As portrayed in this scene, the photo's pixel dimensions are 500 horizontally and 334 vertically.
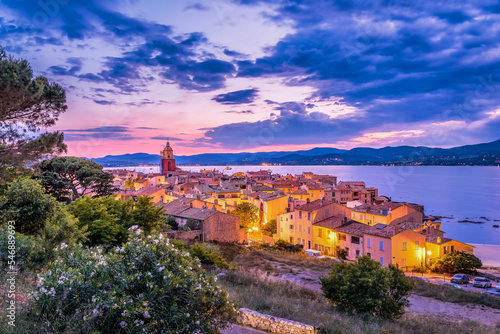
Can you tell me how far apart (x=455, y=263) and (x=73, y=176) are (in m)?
37.3

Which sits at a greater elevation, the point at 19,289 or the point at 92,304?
the point at 92,304

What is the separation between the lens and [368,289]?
33.5 ft

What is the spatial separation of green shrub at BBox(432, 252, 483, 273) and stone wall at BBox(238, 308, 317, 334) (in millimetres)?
28201

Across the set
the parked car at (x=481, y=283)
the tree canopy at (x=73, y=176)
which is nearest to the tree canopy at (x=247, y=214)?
the tree canopy at (x=73, y=176)

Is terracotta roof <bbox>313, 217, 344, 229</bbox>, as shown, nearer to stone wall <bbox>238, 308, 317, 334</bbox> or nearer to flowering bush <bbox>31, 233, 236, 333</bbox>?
stone wall <bbox>238, 308, 317, 334</bbox>

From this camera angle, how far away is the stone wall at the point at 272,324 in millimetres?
6441

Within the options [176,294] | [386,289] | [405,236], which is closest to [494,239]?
[405,236]

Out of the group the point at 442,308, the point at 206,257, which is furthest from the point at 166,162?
the point at 442,308

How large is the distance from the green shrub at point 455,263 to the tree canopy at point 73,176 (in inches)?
1322

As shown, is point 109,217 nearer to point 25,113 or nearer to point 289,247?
point 25,113

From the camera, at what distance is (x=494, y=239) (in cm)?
4656

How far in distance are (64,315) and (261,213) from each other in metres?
42.5

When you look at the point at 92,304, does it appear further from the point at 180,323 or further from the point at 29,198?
the point at 29,198

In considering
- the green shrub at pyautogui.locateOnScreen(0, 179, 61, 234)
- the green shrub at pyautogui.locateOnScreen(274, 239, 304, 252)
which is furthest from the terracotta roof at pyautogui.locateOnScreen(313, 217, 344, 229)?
the green shrub at pyautogui.locateOnScreen(0, 179, 61, 234)
